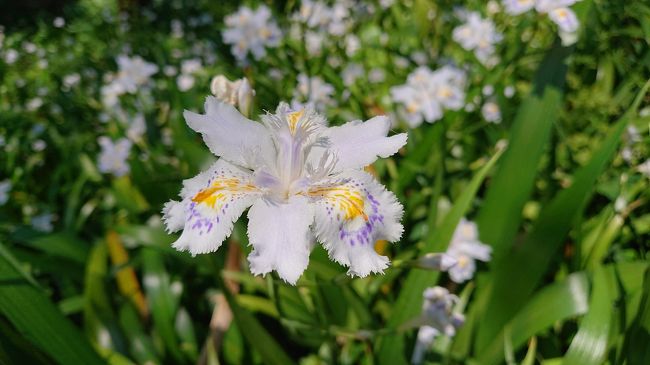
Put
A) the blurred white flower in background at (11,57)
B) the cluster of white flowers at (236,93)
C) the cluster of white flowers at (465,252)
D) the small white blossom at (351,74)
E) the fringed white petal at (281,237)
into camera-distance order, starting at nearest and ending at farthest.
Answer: the fringed white petal at (281,237)
the cluster of white flowers at (236,93)
the cluster of white flowers at (465,252)
the small white blossom at (351,74)
the blurred white flower in background at (11,57)

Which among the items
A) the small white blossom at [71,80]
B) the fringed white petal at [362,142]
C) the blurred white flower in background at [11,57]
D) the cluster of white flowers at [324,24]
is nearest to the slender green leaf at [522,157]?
the fringed white petal at [362,142]

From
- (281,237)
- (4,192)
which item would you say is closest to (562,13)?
(281,237)

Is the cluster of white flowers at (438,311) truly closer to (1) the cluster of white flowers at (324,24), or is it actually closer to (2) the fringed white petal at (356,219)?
(2) the fringed white petal at (356,219)

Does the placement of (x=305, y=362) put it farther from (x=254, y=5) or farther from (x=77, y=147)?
(x=254, y=5)

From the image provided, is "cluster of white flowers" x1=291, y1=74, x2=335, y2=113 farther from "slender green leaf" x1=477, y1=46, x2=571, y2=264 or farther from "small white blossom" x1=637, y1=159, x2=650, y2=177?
"small white blossom" x1=637, y1=159, x2=650, y2=177

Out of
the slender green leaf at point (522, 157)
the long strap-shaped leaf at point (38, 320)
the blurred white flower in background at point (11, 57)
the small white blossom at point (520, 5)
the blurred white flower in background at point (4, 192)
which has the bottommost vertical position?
the blurred white flower in background at point (11, 57)

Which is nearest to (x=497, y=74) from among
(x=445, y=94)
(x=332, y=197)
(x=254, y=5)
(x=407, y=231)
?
(x=445, y=94)

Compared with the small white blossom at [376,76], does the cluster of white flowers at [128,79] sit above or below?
below
